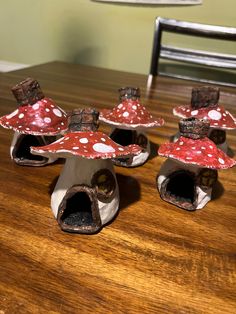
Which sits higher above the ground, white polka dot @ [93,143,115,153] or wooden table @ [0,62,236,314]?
white polka dot @ [93,143,115,153]

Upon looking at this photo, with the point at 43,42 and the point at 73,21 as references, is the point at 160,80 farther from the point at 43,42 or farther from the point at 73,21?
the point at 43,42

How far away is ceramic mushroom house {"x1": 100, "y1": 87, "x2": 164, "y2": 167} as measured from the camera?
83 cm

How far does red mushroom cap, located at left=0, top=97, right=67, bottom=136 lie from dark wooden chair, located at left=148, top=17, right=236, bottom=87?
976 mm

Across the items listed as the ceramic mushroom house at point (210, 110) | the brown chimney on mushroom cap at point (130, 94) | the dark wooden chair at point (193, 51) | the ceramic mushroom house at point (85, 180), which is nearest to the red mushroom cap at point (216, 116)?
the ceramic mushroom house at point (210, 110)

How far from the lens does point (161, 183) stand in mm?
773

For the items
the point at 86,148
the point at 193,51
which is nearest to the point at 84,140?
the point at 86,148

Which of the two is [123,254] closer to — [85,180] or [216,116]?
[85,180]

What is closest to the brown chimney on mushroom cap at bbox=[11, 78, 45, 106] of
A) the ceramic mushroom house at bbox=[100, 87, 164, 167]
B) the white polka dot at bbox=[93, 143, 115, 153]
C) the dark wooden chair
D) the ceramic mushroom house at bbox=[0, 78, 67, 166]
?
the ceramic mushroom house at bbox=[0, 78, 67, 166]

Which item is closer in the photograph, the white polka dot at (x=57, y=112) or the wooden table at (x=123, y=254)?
the wooden table at (x=123, y=254)

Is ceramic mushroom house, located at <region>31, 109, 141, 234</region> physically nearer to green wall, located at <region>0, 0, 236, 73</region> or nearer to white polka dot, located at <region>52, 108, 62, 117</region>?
white polka dot, located at <region>52, 108, 62, 117</region>

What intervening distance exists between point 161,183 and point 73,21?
5.90 feet

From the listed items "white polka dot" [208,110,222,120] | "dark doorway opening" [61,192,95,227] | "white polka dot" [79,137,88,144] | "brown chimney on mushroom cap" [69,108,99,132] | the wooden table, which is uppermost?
"brown chimney on mushroom cap" [69,108,99,132]

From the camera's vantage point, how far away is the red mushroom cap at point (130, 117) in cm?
82

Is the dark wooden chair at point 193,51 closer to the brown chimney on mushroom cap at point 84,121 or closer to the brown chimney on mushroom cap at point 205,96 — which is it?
the brown chimney on mushroom cap at point 205,96
